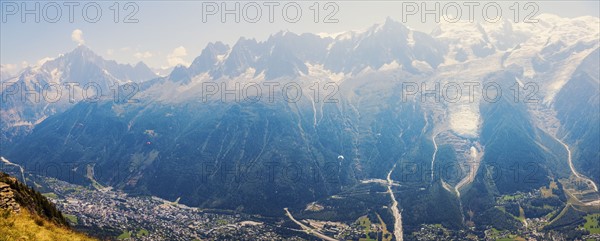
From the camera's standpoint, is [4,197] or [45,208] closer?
[4,197]

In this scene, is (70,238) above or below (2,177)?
below

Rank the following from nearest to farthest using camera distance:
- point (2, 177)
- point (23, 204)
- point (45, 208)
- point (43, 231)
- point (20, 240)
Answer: point (20, 240) → point (43, 231) → point (23, 204) → point (2, 177) → point (45, 208)

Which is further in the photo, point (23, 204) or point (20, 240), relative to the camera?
point (23, 204)

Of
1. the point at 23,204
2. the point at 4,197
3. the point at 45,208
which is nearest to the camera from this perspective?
the point at 4,197

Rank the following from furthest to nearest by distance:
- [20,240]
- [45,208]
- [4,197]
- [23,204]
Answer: [45,208]
[23,204]
[4,197]
[20,240]

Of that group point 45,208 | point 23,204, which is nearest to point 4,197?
point 23,204

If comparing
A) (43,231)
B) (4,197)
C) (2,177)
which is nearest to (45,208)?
(2,177)

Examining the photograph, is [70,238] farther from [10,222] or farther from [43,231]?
[10,222]

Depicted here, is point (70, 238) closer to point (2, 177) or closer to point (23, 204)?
point (23, 204)

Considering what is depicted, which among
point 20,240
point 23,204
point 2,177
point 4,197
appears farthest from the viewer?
point 2,177
